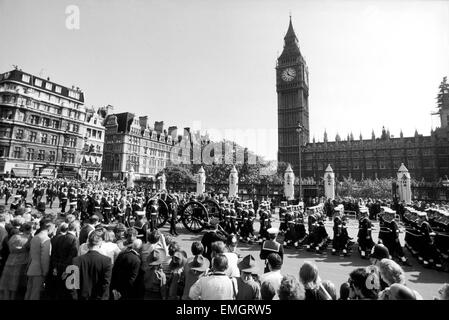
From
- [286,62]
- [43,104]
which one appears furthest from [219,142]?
[43,104]

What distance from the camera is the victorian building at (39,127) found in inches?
1491

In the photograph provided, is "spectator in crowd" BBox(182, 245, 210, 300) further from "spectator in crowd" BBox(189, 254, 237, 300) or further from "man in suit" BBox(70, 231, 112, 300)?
"man in suit" BBox(70, 231, 112, 300)

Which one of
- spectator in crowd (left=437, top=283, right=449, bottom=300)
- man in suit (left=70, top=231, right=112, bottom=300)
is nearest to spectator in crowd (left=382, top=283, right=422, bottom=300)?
spectator in crowd (left=437, top=283, right=449, bottom=300)

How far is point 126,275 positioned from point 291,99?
89284mm

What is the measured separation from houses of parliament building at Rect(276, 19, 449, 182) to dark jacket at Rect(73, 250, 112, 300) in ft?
233

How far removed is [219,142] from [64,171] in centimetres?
4966

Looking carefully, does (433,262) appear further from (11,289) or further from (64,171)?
(64,171)

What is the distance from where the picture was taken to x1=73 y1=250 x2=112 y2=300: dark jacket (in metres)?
3.89

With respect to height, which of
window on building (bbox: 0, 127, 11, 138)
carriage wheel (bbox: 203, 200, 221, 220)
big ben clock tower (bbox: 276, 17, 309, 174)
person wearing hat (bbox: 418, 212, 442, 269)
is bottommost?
person wearing hat (bbox: 418, 212, 442, 269)

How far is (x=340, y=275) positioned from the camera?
696 cm

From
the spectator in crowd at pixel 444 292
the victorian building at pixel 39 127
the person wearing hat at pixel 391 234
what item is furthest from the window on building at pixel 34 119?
the spectator in crowd at pixel 444 292

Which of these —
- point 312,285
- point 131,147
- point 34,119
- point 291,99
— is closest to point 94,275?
point 312,285

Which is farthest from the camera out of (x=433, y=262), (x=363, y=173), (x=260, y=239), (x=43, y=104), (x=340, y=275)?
(x=363, y=173)

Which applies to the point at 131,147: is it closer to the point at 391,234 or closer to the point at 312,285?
the point at 391,234
